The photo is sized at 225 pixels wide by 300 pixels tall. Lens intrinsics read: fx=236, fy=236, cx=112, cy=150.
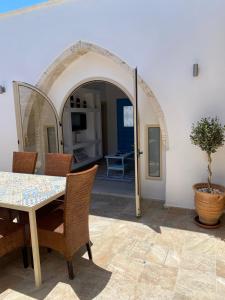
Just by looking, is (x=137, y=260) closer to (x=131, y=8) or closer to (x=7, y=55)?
(x=131, y=8)

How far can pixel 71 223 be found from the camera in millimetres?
2188

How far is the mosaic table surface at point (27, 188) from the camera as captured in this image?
218 cm

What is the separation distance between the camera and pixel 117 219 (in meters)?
3.53

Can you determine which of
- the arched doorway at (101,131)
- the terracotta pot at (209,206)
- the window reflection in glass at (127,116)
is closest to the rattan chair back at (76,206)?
the terracotta pot at (209,206)

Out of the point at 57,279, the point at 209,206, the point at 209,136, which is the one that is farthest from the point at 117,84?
the point at 57,279

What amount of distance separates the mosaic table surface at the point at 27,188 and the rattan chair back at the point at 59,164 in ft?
0.97

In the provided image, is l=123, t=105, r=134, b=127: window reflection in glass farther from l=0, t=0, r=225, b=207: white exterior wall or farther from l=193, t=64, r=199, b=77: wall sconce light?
l=193, t=64, r=199, b=77: wall sconce light

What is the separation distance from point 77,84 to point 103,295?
372 cm

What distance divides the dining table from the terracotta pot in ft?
6.12

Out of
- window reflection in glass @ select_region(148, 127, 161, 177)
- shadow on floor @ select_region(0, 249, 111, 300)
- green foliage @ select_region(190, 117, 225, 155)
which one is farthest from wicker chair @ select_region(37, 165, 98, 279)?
window reflection in glass @ select_region(148, 127, 161, 177)

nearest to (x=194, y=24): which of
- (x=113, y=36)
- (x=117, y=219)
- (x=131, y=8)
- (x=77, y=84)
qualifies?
(x=131, y=8)

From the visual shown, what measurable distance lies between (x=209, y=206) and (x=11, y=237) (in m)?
2.42

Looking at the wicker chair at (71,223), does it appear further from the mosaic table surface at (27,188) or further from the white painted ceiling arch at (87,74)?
the white painted ceiling arch at (87,74)

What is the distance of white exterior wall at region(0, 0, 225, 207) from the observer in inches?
133
